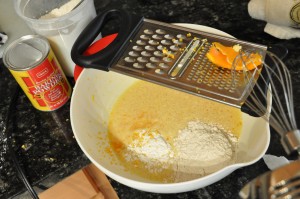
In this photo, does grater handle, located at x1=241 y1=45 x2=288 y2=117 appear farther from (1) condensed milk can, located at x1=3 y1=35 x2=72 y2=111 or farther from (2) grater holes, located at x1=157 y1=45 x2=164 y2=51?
(1) condensed milk can, located at x1=3 y1=35 x2=72 y2=111

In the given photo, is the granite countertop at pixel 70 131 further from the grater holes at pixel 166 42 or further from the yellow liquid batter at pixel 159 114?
the grater holes at pixel 166 42

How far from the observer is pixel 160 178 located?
23.0 inches

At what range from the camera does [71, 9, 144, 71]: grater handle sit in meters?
0.64

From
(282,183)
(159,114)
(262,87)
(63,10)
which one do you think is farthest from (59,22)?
(282,183)

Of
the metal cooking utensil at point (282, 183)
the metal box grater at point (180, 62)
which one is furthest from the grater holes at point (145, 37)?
the metal cooking utensil at point (282, 183)

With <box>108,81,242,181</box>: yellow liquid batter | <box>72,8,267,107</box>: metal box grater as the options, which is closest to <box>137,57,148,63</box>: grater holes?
<box>72,8,267,107</box>: metal box grater

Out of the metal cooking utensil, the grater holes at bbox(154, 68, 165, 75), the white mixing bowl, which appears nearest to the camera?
the metal cooking utensil

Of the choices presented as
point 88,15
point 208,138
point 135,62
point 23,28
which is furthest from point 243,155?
point 23,28

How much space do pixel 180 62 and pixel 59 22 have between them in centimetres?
24

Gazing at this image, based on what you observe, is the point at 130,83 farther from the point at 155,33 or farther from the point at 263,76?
the point at 263,76

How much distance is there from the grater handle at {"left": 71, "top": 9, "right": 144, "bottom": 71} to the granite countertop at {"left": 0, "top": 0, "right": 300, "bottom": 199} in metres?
0.13

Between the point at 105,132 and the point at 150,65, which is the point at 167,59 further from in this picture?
the point at 105,132

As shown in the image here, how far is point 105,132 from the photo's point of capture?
675 mm

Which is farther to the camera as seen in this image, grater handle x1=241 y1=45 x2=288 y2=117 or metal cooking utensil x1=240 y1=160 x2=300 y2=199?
grater handle x1=241 y1=45 x2=288 y2=117
